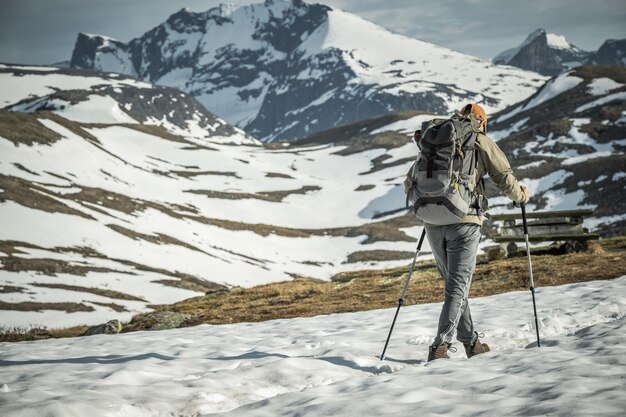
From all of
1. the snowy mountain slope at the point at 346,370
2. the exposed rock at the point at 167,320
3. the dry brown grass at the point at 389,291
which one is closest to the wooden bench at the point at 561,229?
the dry brown grass at the point at 389,291

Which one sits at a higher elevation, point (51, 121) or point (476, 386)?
point (51, 121)

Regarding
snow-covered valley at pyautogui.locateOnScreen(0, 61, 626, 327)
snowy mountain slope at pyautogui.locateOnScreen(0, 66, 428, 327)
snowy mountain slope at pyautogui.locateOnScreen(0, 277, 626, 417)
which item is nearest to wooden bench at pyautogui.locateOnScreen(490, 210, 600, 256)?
snowy mountain slope at pyautogui.locateOnScreen(0, 277, 626, 417)

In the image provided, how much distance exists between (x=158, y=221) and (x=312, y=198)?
6593 centimetres

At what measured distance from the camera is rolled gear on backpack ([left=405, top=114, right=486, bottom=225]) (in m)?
8.38

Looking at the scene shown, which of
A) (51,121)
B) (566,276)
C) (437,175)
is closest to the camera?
(437,175)

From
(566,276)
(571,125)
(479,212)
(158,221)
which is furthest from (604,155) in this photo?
(479,212)

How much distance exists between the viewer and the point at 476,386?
21.9 feet

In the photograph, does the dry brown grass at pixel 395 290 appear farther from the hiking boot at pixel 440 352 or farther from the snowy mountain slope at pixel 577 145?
the snowy mountain slope at pixel 577 145

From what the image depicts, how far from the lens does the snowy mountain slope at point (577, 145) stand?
10412 cm

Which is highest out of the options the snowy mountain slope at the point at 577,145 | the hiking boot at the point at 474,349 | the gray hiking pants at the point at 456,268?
the snowy mountain slope at the point at 577,145

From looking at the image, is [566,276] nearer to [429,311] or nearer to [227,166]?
[429,311]

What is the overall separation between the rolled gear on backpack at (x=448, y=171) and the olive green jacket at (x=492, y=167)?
91 millimetres

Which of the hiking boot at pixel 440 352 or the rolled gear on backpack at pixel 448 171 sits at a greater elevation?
the rolled gear on backpack at pixel 448 171

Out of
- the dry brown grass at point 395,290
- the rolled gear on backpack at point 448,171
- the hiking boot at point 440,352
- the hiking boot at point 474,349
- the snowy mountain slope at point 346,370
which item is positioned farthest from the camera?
the dry brown grass at point 395,290
